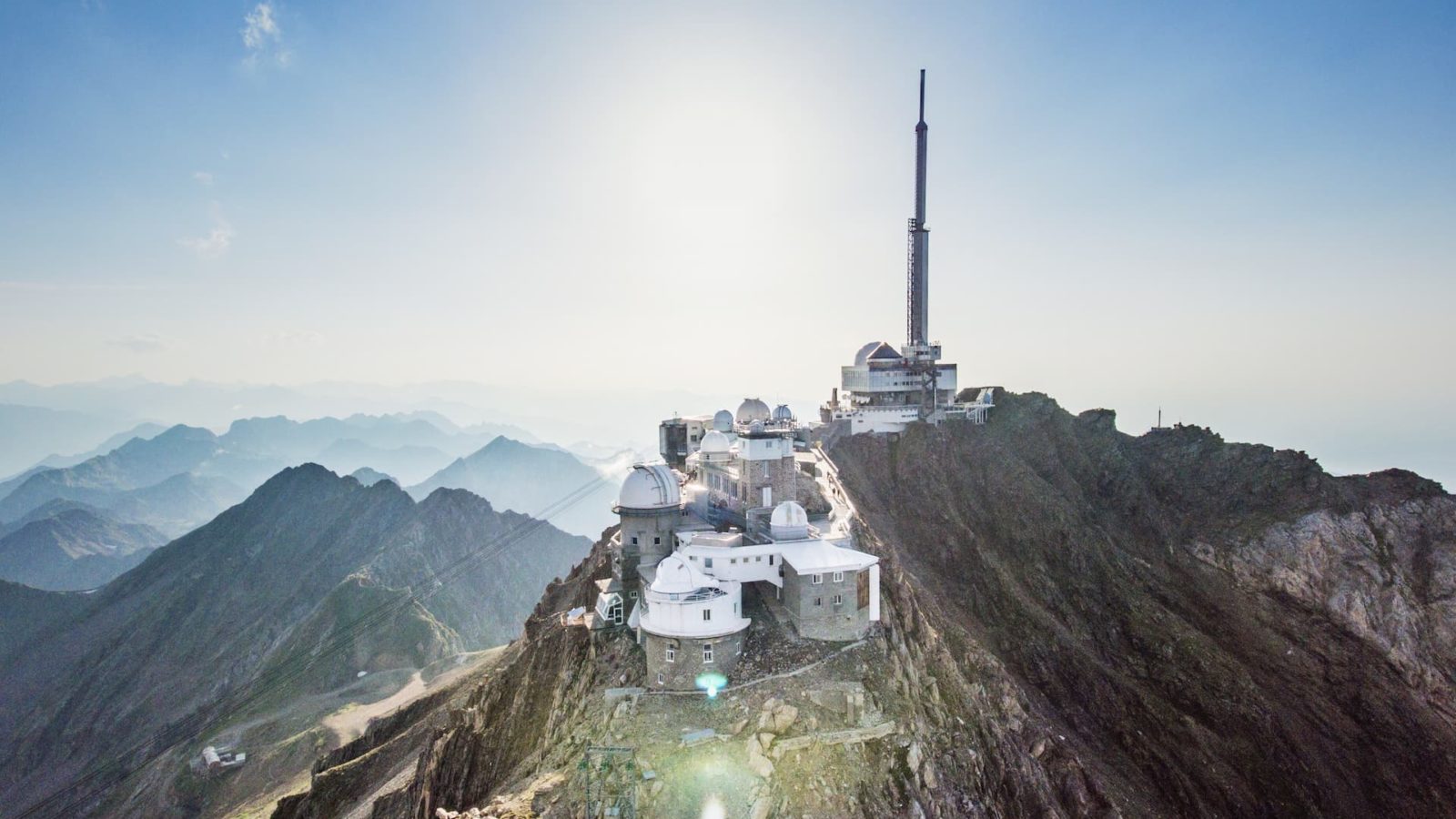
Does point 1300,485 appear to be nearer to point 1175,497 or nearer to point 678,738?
point 1175,497

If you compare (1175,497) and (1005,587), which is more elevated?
(1175,497)

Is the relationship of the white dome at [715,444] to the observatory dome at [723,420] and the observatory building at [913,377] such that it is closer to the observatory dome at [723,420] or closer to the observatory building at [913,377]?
the observatory dome at [723,420]

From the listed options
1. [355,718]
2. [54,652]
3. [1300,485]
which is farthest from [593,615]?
[54,652]

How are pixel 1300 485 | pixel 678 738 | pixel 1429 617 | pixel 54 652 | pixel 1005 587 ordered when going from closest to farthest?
1. pixel 678 738
2. pixel 1429 617
3. pixel 1005 587
4. pixel 1300 485
5. pixel 54 652

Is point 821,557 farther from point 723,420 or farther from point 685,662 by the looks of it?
point 723,420

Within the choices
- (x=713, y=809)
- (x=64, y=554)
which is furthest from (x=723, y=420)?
(x=64, y=554)

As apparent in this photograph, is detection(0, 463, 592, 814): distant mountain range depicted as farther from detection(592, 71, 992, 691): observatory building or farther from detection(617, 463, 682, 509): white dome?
detection(617, 463, 682, 509): white dome

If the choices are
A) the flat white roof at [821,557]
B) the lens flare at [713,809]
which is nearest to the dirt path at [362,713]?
the flat white roof at [821,557]
